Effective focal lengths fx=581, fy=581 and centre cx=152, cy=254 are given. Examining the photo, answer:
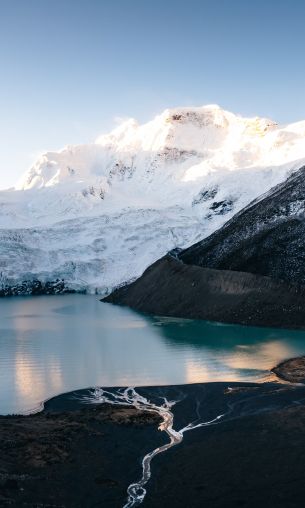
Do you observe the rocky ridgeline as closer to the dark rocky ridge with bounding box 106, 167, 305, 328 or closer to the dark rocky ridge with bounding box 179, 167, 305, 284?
the dark rocky ridge with bounding box 106, 167, 305, 328

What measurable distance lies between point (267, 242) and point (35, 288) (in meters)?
68.6

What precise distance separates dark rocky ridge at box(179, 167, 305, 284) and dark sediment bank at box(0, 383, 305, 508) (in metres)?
41.8

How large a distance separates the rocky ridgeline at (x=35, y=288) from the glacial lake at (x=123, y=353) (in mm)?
46783

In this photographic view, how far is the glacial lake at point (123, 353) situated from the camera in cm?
4222

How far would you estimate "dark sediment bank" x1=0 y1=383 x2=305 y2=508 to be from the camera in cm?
2142

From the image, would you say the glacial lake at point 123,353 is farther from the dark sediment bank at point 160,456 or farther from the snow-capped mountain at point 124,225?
the snow-capped mountain at point 124,225

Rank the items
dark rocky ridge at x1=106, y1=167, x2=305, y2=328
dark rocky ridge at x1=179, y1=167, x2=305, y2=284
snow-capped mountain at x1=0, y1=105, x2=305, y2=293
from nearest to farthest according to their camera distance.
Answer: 1. dark rocky ridge at x1=106, y1=167, x2=305, y2=328
2. dark rocky ridge at x1=179, y1=167, x2=305, y2=284
3. snow-capped mountain at x1=0, y1=105, x2=305, y2=293

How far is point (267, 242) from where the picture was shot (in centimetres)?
8094

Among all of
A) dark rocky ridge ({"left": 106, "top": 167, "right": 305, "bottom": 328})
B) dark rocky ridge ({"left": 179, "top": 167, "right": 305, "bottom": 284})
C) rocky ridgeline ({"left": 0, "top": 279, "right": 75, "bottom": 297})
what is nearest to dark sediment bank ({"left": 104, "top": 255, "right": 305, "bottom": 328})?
dark rocky ridge ({"left": 106, "top": 167, "right": 305, "bottom": 328})

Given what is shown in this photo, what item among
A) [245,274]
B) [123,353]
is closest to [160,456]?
[123,353]

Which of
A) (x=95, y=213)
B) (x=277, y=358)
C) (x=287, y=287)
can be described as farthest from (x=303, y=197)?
(x=95, y=213)

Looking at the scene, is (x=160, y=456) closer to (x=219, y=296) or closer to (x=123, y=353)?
(x=123, y=353)

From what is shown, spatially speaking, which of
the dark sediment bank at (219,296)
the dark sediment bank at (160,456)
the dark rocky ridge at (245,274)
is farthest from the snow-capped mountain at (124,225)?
the dark sediment bank at (160,456)

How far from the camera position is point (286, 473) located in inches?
899
